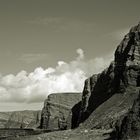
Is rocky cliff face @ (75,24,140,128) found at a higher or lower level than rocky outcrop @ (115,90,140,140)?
higher

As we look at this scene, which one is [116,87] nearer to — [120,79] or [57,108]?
[120,79]

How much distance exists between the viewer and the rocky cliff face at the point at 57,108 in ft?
566

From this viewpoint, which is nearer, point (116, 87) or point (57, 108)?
point (116, 87)

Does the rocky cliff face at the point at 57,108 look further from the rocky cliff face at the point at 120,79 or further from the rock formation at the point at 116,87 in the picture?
the rocky cliff face at the point at 120,79

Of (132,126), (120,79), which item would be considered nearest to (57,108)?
(120,79)

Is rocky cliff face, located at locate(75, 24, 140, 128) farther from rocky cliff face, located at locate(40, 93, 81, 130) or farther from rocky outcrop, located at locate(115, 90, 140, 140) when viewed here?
rocky cliff face, located at locate(40, 93, 81, 130)

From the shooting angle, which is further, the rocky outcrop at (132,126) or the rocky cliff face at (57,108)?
the rocky cliff face at (57,108)

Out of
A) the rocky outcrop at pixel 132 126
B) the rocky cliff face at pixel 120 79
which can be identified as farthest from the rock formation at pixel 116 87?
the rocky outcrop at pixel 132 126

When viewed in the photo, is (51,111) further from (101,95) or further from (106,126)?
(106,126)

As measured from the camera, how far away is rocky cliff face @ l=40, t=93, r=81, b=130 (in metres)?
173

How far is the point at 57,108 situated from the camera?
184 meters

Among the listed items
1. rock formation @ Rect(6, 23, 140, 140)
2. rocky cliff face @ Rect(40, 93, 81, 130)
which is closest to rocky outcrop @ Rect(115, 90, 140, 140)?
rock formation @ Rect(6, 23, 140, 140)

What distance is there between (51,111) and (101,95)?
232ft

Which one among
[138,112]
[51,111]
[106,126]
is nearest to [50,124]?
[51,111]
